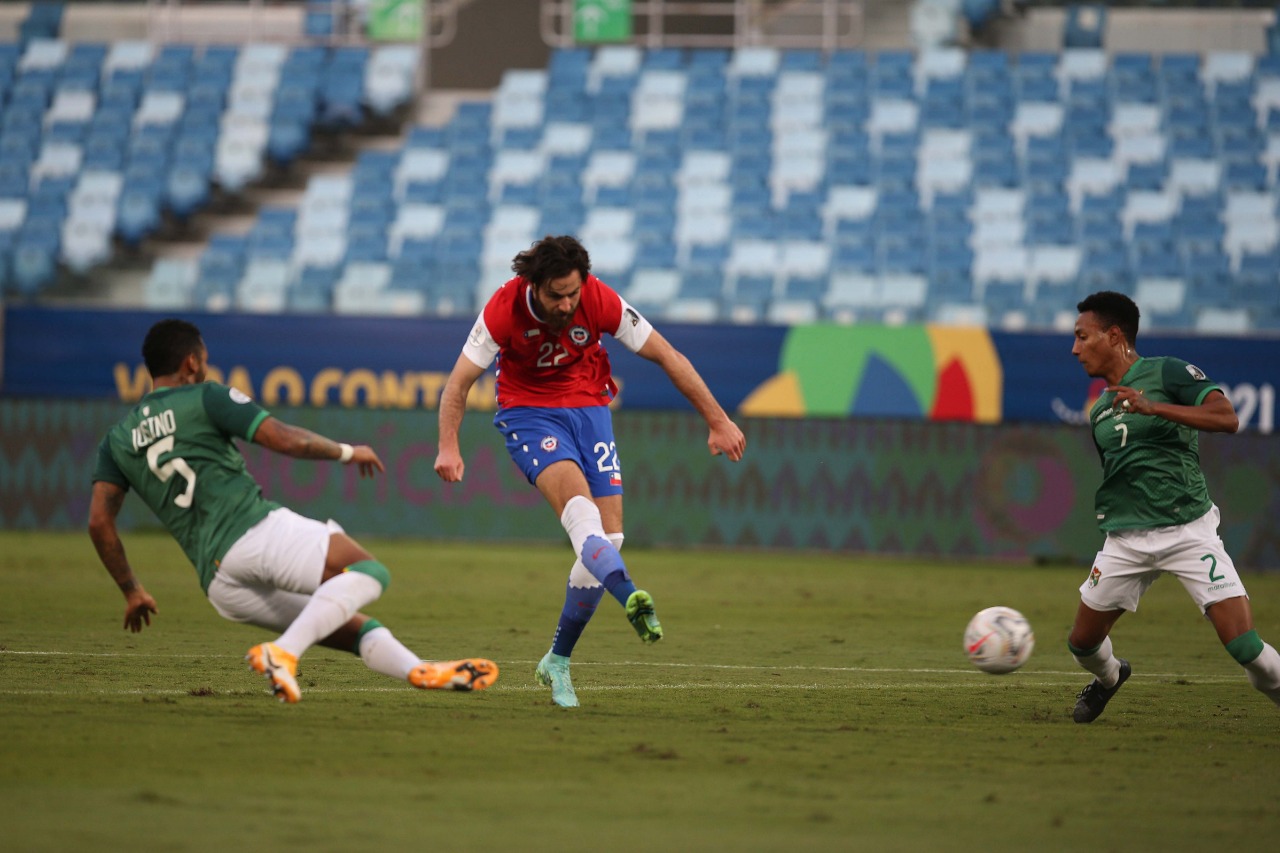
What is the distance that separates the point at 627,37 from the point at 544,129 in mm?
1974

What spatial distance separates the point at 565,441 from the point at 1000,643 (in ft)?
7.46

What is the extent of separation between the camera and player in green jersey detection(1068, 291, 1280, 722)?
285 inches

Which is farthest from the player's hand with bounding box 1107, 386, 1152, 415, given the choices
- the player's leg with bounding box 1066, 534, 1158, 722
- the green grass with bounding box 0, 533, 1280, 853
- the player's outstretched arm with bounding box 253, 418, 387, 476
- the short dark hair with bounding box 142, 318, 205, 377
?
the short dark hair with bounding box 142, 318, 205, 377

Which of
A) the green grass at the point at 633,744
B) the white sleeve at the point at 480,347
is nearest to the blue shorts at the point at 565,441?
the white sleeve at the point at 480,347

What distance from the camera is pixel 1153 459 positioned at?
24.3ft

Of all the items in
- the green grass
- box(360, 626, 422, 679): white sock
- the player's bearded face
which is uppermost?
the player's bearded face

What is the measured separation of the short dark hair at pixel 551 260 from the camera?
7.36 m

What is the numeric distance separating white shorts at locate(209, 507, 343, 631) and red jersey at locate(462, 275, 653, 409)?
1348 mm

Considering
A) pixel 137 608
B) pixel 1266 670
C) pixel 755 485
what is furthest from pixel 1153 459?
pixel 755 485

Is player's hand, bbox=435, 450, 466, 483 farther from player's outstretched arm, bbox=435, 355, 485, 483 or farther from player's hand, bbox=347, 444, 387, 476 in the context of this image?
player's hand, bbox=347, 444, 387, 476

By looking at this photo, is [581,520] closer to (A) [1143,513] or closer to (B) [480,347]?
(B) [480,347]

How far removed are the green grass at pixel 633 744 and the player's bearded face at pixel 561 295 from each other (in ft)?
6.06

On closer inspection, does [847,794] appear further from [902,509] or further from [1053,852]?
[902,509]

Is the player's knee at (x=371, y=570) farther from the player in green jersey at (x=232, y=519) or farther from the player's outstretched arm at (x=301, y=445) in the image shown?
the player's outstretched arm at (x=301, y=445)
